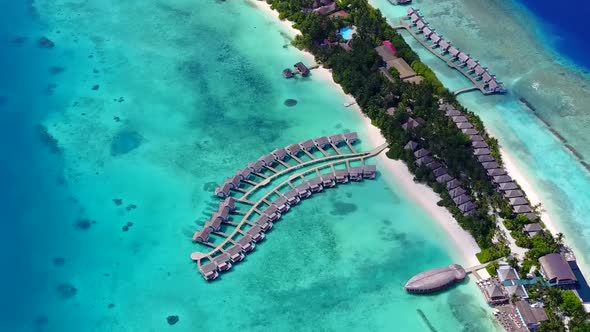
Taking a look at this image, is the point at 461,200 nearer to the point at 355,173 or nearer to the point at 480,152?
the point at 480,152

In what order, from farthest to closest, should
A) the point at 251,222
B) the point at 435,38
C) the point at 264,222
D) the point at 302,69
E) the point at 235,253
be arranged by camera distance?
the point at 435,38
the point at 302,69
the point at 251,222
the point at 264,222
the point at 235,253

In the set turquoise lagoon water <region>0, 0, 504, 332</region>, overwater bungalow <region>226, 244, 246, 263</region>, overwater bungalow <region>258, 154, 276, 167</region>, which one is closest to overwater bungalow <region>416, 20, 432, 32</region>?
turquoise lagoon water <region>0, 0, 504, 332</region>

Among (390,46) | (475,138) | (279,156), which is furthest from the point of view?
(390,46)

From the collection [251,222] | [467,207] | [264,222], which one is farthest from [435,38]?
[251,222]

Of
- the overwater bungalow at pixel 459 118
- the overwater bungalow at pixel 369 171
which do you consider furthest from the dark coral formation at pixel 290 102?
the overwater bungalow at pixel 459 118

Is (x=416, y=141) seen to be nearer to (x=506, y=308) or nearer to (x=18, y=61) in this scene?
(x=506, y=308)

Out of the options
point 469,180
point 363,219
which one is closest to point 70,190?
point 363,219

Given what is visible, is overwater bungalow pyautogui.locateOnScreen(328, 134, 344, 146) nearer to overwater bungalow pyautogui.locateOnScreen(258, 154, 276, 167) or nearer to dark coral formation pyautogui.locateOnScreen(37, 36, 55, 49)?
overwater bungalow pyautogui.locateOnScreen(258, 154, 276, 167)
